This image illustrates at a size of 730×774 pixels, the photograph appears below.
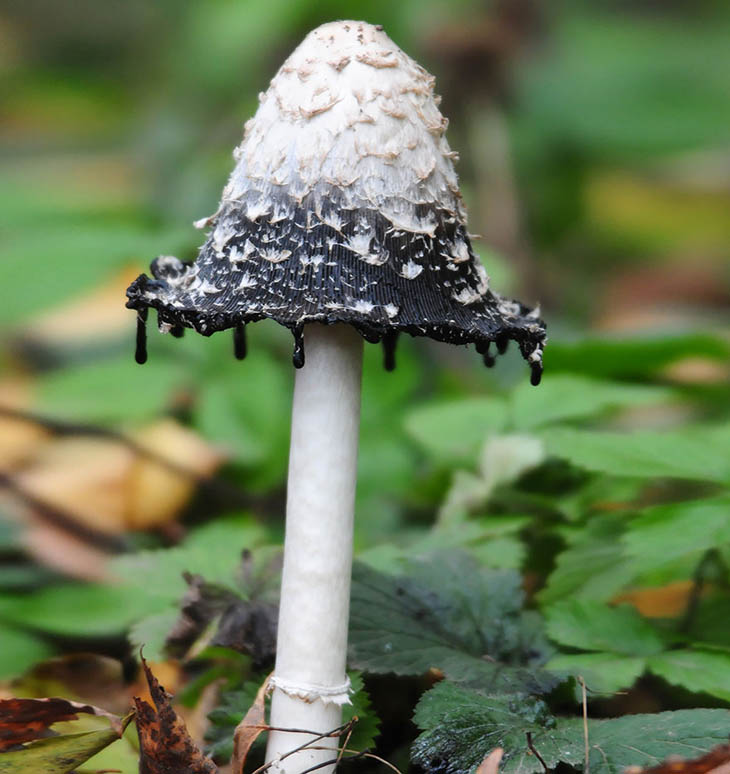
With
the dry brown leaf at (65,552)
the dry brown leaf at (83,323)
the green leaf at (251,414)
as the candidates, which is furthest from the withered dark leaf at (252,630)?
the dry brown leaf at (83,323)

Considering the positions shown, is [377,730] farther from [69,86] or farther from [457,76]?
[69,86]

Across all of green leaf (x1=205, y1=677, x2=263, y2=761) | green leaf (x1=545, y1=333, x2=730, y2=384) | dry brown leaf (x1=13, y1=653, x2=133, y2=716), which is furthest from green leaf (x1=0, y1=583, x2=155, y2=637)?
green leaf (x1=545, y1=333, x2=730, y2=384)

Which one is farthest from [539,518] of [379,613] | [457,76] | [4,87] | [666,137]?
[4,87]

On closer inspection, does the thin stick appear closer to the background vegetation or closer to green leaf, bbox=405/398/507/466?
the background vegetation

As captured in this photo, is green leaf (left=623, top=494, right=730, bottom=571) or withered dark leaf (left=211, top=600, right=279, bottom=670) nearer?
green leaf (left=623, top=494, right=730, bottom=571)

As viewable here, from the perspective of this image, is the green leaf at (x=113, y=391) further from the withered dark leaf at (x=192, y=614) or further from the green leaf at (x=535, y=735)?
the green leaf at (x=535, y=735)
